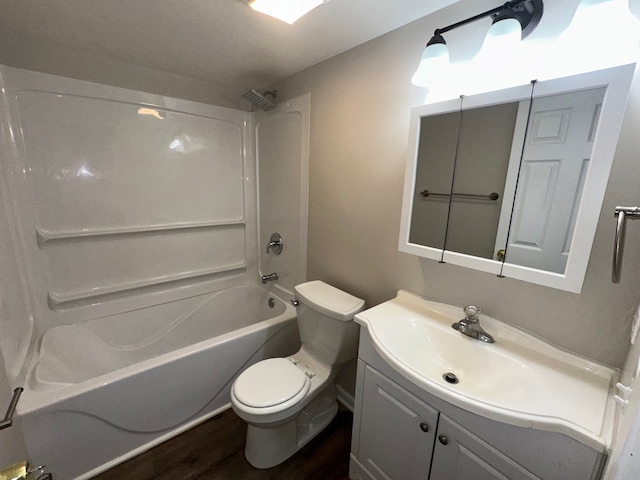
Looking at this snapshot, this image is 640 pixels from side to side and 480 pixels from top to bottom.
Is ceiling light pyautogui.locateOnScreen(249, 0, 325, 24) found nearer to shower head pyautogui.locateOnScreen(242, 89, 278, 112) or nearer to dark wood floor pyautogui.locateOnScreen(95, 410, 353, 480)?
shower head pyautogui.locateOnScreen(242, 89, 278, 112)

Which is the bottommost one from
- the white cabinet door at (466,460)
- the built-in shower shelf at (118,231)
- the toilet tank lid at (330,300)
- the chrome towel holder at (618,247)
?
the white cabinet door at (466,460)

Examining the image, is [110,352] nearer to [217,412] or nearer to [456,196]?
[217,412]

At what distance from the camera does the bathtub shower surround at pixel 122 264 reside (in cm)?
128

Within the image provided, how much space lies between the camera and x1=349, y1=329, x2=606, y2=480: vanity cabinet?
654 millimetres

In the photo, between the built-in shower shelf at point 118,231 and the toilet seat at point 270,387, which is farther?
the built-in shower shelf at point 118,231

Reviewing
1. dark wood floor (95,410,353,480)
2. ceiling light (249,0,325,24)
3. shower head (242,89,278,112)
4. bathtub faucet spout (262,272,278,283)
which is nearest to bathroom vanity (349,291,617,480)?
dark wood floor (95,410,353,480)

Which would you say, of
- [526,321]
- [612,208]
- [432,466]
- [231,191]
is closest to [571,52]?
[612,208]

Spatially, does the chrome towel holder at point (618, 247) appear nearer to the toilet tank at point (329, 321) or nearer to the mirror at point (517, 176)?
the mirror at point (517, 176)

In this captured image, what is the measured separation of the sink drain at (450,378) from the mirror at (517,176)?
43 cm

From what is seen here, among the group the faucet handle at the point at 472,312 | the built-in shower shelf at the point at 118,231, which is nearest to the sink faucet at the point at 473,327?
the faucet handle at the point at 472,312

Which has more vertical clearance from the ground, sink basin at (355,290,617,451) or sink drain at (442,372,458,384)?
sink basin at (355,290,617,451)

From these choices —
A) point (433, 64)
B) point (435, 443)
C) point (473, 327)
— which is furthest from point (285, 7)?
point (435, 443)

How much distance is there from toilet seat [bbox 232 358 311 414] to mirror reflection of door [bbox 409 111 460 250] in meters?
0.92

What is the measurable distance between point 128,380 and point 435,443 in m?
1.41
